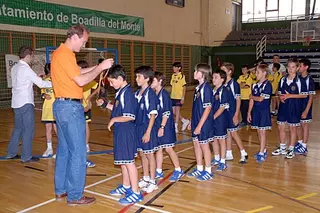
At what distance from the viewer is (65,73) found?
342 cm

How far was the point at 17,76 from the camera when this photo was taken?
520 centimetres

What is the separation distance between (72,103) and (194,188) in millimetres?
1871

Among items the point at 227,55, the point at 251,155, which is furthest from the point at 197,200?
the point at 227,55

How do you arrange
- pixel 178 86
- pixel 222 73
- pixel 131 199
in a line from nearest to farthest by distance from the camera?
pixel 131 199, pixel 222 73, pixel 178 86

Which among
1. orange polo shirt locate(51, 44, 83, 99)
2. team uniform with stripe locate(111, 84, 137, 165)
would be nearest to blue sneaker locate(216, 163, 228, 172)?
team uniform with stripe locate(111, 84, 137, 165)

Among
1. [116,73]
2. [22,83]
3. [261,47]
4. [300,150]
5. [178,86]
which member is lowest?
[300,150]

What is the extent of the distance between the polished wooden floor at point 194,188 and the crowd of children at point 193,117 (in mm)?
183

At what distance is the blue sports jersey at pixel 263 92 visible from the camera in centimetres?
521

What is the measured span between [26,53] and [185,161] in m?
3.04

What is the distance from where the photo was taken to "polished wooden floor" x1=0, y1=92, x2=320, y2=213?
3660 millimetres

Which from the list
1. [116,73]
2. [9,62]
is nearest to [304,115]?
[116,73]

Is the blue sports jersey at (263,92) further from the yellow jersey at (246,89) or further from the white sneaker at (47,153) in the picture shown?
the white sneaker at (47,153)

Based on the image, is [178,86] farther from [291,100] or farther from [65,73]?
[65,73]

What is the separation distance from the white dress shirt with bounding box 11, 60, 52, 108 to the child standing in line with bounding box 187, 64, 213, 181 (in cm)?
246
